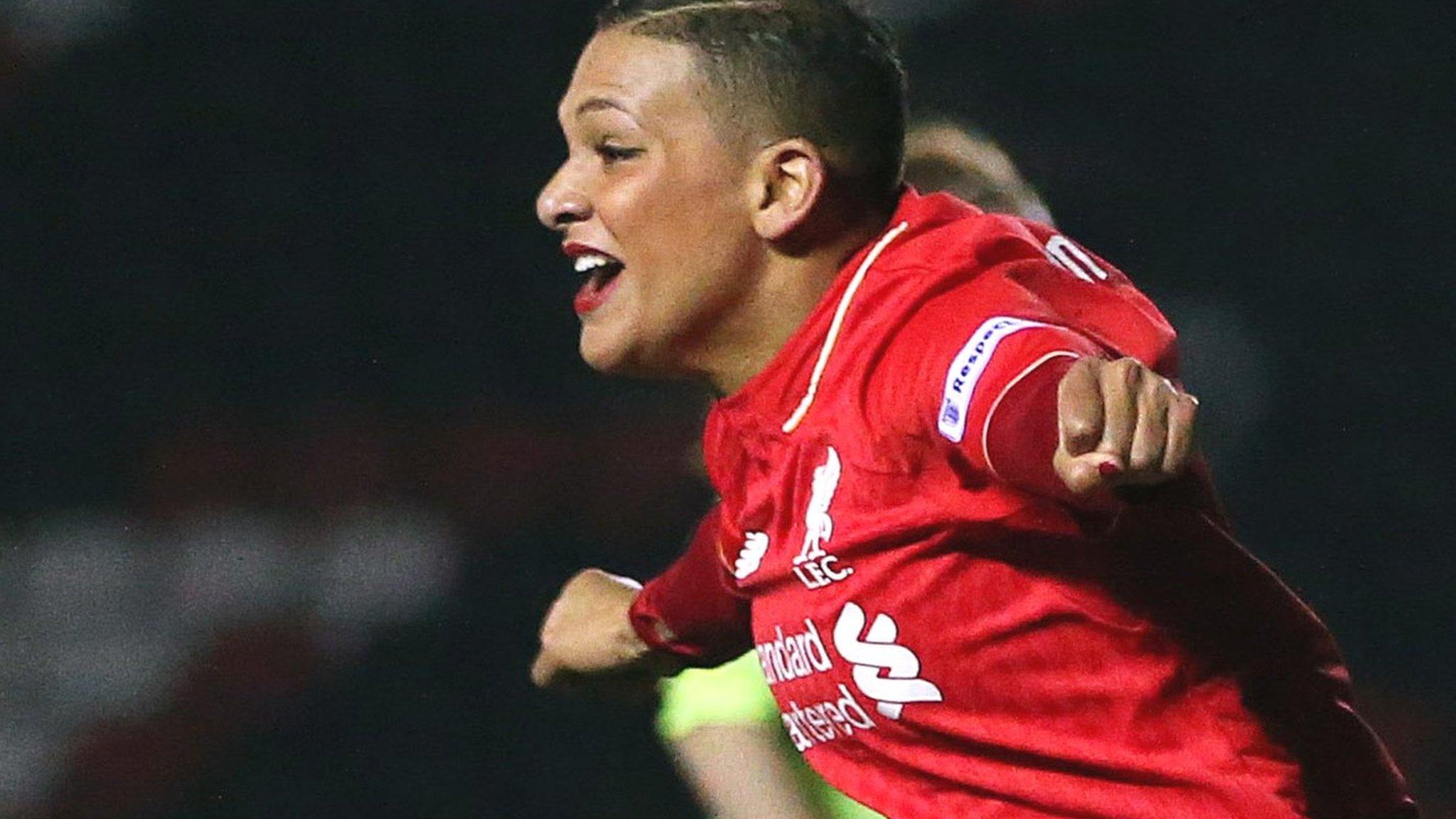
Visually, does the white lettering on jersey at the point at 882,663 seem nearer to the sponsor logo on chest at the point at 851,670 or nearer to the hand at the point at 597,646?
the sponsor logo on chest at the point at 851,670

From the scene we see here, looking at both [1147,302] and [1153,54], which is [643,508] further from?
[1147,302]

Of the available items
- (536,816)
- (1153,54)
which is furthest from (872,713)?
(1153,54)

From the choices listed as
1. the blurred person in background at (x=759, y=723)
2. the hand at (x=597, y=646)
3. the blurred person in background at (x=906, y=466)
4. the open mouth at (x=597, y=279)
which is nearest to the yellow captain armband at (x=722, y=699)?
the blurred person in background at (x=759, y=723)

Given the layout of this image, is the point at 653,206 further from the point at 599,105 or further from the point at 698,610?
the point at 698,610

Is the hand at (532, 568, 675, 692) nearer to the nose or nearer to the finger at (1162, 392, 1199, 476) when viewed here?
the nose

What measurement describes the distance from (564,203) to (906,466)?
1.09ft

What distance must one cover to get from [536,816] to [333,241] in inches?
27.6

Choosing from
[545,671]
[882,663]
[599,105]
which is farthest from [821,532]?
[545,671]

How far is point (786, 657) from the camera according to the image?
144cm

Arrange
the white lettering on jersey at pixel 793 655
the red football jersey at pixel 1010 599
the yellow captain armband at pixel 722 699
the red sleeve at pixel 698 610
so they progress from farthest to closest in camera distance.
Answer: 1. the yellow captain armband at pixel 722 699
2. the red sleeve at pixel 698 610
3. the white lettering on jersey at pixel 793 655
4. the red football jersey at pixel 1010 599

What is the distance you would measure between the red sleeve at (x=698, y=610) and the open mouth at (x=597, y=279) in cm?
18

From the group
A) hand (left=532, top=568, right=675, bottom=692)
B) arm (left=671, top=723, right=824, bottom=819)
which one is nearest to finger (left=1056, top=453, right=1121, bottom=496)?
hand (left=532, top=568, right=675, bottom=692)

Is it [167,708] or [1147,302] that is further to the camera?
[167,708]

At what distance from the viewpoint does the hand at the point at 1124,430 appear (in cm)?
103
